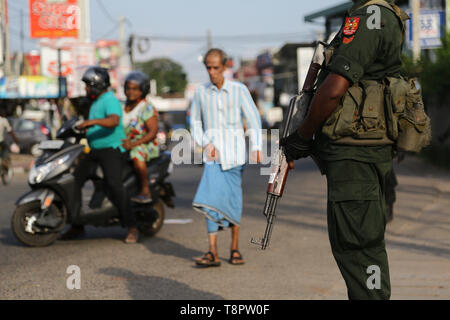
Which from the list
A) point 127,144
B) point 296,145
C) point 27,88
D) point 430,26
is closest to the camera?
point 296,145

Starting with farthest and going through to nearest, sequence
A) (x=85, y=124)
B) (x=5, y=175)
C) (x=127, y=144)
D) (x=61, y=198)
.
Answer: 1. (x=5, y=175)
2. (x=127, y=144)
3. (x=61, y=198)
4. (x=85, y=124)

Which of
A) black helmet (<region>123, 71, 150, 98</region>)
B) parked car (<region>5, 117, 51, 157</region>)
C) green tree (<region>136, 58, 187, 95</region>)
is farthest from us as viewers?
green tree (<region>136, 58, 187, 95</region>)

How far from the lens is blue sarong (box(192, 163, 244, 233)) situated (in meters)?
6.51

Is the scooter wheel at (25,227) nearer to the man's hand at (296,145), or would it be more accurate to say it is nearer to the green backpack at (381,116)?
the man's hand at (296,145)

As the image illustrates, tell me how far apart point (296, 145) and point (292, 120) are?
0.12m

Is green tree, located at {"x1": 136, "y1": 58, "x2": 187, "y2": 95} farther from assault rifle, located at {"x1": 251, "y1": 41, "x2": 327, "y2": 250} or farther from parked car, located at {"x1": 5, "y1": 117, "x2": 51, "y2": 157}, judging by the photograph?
assault rifle, located at {"x1": 251, "y1": 41, "x2": 327, "y2": 250}

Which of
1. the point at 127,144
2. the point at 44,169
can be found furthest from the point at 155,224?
the point at 44,169

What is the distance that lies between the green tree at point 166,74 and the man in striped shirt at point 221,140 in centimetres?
11111

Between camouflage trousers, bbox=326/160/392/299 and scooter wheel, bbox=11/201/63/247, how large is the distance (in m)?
4.77

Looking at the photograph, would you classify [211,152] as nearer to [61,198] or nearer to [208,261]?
[208,261]

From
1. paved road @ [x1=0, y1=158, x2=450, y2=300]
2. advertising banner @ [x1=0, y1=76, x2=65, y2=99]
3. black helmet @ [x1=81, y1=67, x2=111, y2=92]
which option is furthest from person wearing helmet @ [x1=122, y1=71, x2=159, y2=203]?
advertising banner @ [x1=0, y1=76, x2=65, y2=99]

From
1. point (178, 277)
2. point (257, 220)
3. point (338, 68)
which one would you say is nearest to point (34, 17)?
point (257, 220)

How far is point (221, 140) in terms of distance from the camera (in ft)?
21.4
